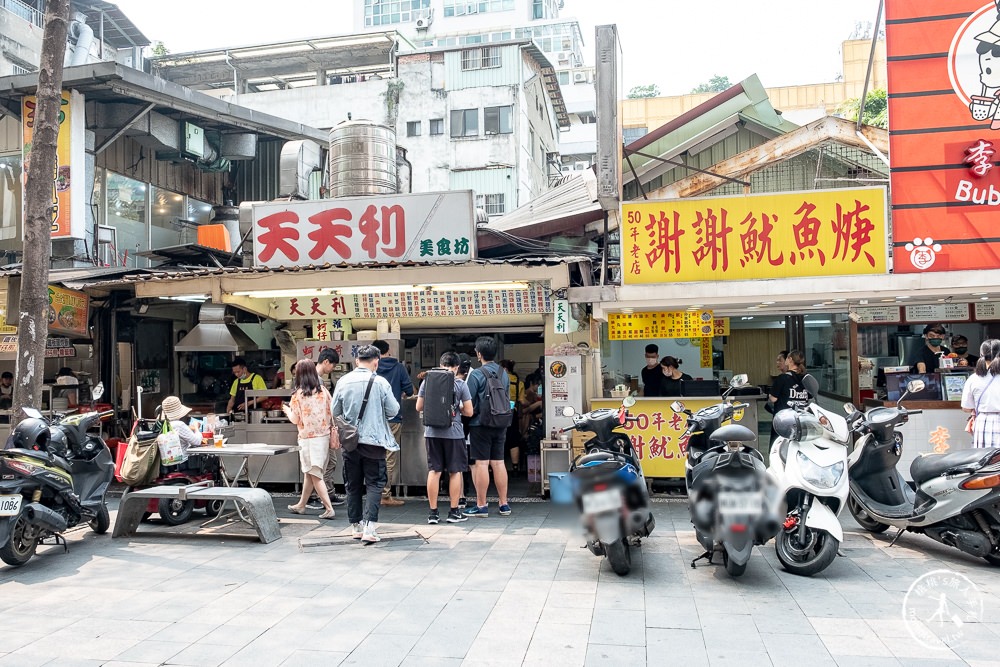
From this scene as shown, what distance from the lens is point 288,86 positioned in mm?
30656

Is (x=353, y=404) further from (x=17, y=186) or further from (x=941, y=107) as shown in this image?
(x=17, y=186)

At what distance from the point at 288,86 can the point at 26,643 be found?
1168 inches

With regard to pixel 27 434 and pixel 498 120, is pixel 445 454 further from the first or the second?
pixel 498 120

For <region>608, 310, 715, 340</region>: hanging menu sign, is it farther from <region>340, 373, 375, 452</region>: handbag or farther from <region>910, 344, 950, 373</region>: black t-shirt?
<region>340, 373, 375, 452</region>: handbag

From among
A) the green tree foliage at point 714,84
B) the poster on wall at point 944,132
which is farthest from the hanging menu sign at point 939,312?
the green tree foliage at point 714,84

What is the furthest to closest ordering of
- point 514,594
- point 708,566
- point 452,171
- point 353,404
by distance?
point 452,171, point 353,404, point 708,566, point 514,594

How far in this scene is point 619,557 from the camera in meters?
5.42

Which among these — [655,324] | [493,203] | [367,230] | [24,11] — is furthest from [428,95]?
[655,324]

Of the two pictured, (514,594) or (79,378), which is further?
(79,378)

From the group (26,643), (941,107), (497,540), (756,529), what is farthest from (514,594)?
(941,107)

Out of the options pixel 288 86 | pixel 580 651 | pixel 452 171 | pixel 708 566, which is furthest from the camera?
pixel 288 86

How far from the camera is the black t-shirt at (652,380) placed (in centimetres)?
975

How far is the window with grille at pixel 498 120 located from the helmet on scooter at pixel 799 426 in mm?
23701

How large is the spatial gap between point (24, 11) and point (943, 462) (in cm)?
2802
